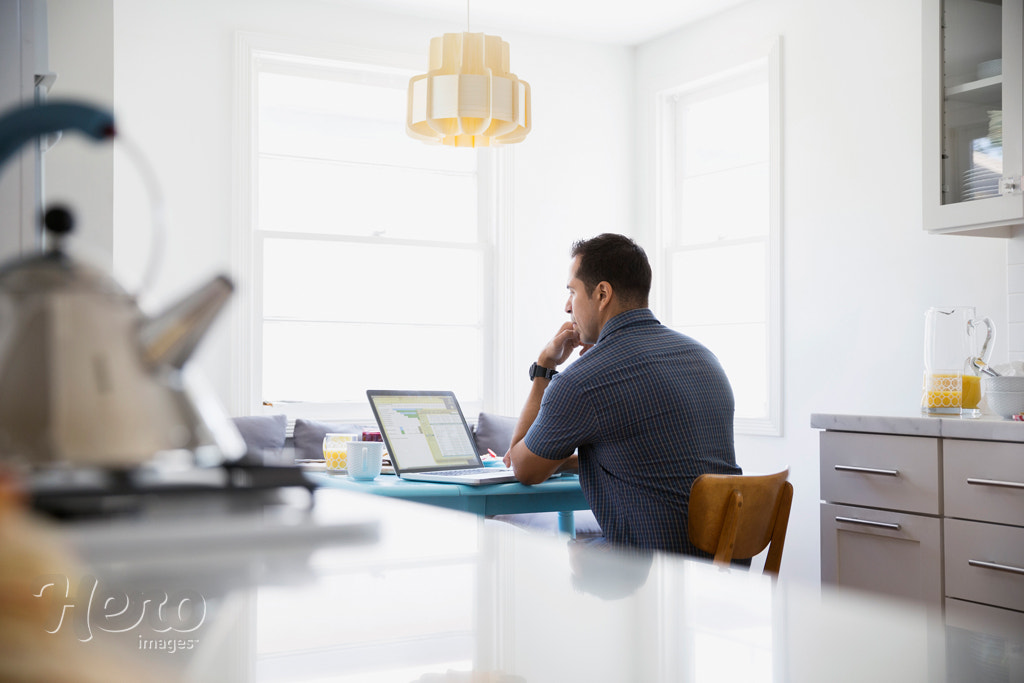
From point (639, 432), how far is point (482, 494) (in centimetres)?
41

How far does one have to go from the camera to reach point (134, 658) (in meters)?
0.49

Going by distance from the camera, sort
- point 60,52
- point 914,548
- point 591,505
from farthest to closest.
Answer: point 914,548, point 591,505, point 60,52

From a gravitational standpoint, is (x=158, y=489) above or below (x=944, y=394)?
above

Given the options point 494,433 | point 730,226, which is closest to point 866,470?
point 494,433

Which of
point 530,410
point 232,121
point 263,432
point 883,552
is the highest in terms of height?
point 232,121

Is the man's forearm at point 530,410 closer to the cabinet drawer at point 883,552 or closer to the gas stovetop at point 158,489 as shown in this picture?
the cabinet drawer at point 883,552

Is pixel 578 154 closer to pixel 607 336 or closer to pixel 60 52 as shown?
pixel 607 336

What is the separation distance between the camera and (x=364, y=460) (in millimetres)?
2549

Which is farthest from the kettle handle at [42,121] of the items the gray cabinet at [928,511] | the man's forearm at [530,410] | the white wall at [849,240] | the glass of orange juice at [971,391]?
the white wall at [849,240]

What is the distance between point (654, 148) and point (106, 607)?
220 inches

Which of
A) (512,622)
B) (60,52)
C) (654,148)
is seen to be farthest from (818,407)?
(512,622)

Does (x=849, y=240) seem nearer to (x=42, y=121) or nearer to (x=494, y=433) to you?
(x=494, y=433)

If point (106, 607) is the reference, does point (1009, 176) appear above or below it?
above

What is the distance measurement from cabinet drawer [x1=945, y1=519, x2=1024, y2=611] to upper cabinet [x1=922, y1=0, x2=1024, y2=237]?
108 cm
